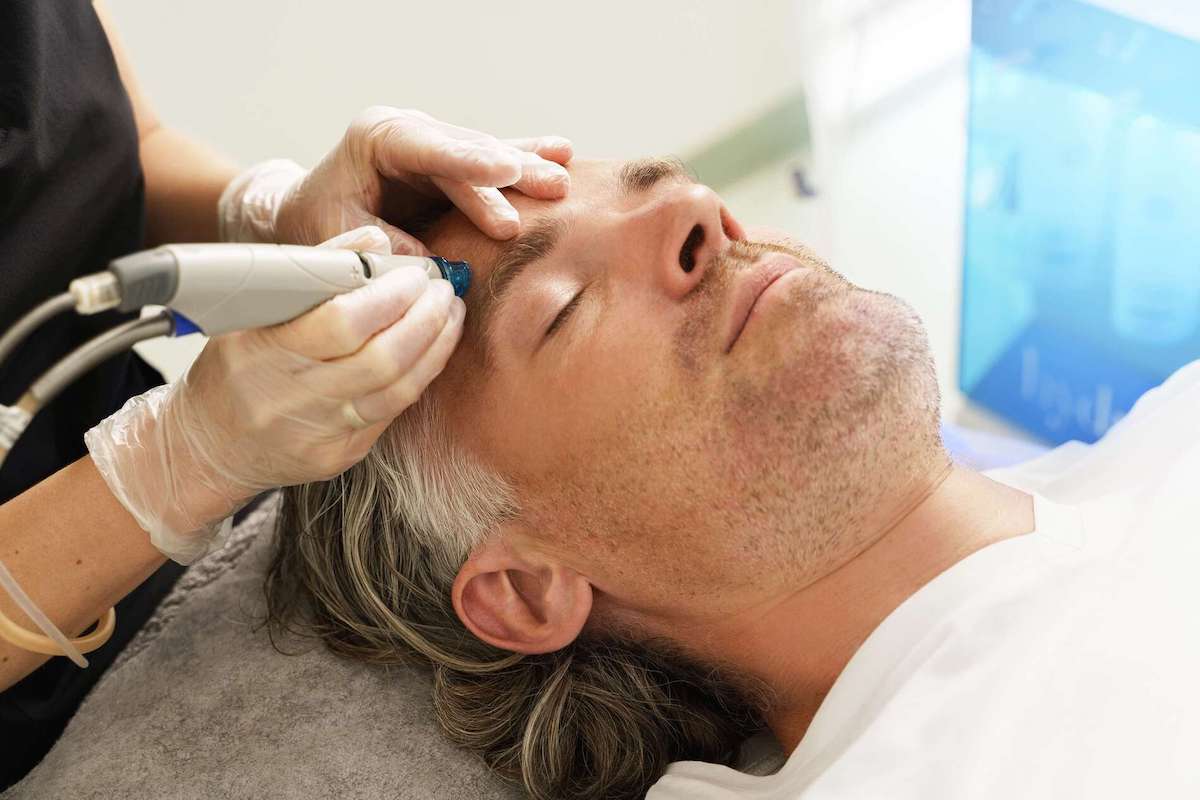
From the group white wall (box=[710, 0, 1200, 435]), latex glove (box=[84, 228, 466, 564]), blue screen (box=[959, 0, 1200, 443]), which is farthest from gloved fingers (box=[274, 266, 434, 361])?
white wall (box=[710, 0, 1200, 435])

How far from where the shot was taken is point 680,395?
3.79 feet

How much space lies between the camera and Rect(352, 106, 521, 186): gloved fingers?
118cm

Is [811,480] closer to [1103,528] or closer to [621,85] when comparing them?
[1103,528]

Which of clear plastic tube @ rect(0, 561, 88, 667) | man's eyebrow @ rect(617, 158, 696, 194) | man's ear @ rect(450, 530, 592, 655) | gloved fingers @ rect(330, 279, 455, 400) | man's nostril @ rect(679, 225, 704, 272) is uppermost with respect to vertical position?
man's eyebrow @ rect(617, 158, 696, 194)

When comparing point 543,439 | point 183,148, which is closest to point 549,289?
point 543,439

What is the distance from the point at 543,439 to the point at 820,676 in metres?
0.43

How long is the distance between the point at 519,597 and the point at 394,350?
42cm

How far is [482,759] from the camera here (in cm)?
134

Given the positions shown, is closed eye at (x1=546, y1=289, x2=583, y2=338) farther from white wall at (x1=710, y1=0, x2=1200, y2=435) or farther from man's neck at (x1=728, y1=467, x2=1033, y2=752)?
white wall at (x1=710, y1=0, x2=1200, y2=435)

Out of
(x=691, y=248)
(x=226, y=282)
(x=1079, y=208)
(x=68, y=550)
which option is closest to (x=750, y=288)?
(x=691, y=248)

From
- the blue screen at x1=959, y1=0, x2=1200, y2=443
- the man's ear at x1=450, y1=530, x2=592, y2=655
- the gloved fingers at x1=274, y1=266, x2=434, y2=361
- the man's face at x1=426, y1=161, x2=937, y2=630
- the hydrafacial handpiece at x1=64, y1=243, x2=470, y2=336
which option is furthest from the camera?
the blue screen at x1=959, y1=0, x2=1200, y2=443

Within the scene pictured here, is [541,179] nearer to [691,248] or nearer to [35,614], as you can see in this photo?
[691,248]

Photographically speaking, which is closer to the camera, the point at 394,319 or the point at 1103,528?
the point at 394,319

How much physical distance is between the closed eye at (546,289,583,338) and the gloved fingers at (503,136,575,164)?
254mm
